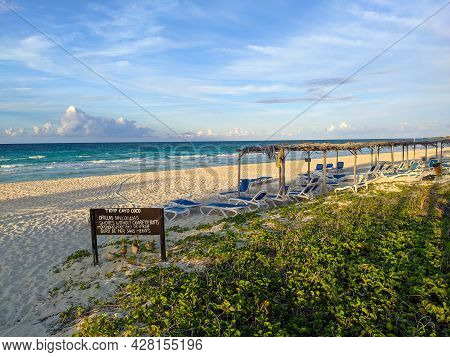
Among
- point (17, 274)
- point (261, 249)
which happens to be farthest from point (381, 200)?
point (17, 274)

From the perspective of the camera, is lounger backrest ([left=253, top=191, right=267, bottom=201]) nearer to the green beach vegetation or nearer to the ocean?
the green beach vegetation

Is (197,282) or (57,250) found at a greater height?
(197,282)

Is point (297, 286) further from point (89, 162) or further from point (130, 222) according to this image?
point (89, 162)

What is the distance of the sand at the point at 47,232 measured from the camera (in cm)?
483

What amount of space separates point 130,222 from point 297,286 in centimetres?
313

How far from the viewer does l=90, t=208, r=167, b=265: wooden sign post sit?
5773mm

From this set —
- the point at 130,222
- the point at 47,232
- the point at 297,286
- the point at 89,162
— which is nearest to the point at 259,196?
the point at 130,222

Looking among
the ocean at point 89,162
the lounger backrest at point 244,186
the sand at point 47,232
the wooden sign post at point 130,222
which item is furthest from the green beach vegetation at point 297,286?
the ocean at point 89,162

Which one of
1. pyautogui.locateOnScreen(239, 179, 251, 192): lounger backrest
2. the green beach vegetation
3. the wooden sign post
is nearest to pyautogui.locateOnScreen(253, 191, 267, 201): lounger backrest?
pyautogui.locateOnScreen(239, 179, 251, 192): lounger backrest

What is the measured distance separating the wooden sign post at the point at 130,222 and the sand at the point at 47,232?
69 cm

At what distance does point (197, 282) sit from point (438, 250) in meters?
3.56

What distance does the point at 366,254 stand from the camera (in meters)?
5.09

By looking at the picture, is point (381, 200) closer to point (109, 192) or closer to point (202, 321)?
point (202, 321)

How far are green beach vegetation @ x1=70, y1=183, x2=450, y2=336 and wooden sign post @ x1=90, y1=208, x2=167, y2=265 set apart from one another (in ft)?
1.87
